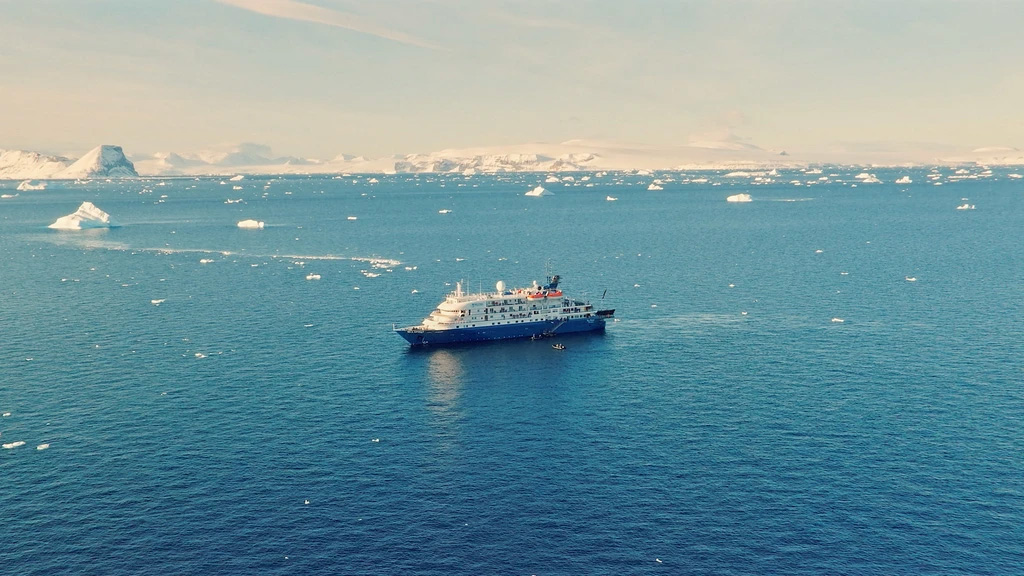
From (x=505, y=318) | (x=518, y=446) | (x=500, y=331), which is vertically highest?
(x=505, y=318)

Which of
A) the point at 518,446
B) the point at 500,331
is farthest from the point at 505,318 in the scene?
the point at 518,446

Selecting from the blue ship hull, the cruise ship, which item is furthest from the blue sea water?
the cruise ship

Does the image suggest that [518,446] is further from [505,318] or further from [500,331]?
[505,318]

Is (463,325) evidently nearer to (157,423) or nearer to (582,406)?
(582,406)

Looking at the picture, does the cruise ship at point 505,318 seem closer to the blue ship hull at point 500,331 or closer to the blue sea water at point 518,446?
the blue ship hull at point 500,331

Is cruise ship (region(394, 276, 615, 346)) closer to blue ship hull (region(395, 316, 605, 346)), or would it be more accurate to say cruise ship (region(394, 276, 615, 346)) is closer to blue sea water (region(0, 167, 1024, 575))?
blue ship hull (region(395, 316, 605, 346))

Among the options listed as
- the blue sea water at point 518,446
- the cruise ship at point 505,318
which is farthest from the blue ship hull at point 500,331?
the blue sea water at point 518,446

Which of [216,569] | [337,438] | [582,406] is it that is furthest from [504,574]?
[582,406]
